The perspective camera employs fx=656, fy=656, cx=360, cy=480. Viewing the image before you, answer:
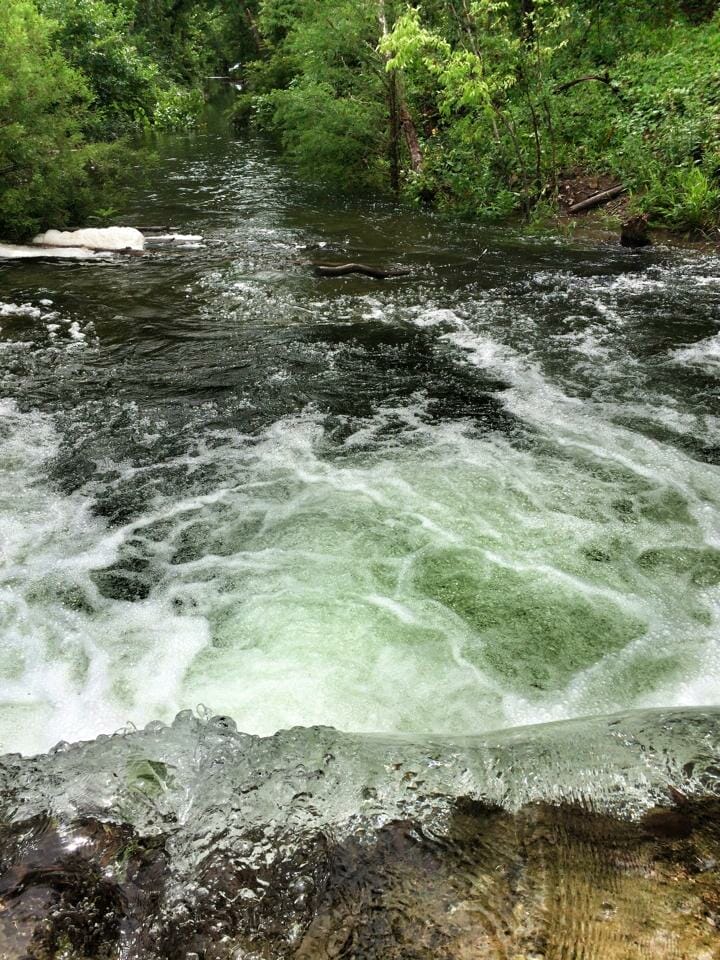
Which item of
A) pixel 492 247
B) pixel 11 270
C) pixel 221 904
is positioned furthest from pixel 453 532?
pixel 11 270

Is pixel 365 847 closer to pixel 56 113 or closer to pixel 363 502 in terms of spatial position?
pixel 363 502

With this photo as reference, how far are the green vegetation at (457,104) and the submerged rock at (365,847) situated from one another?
9.21 m

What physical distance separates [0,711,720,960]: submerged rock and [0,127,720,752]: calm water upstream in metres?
0.60

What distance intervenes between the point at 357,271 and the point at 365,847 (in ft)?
26.1

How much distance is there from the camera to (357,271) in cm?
881

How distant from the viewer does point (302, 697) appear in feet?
9.69

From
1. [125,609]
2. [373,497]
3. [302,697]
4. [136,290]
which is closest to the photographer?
[302,697]

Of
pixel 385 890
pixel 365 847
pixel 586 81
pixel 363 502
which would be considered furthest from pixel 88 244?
pixel 385 890

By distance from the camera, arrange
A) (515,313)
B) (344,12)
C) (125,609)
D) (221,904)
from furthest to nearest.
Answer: (344,12) → (515,313) → (125,609) → (221,904)

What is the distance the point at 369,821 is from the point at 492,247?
30.2 ft

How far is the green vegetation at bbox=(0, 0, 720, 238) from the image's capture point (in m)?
9.59

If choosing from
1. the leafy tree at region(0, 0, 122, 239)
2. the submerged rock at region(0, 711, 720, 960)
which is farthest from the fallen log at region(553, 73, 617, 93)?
the submerged rock at region(0, 711, 720, 960)

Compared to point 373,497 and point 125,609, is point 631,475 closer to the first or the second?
point 373,497

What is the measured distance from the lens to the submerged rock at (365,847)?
1597mm
